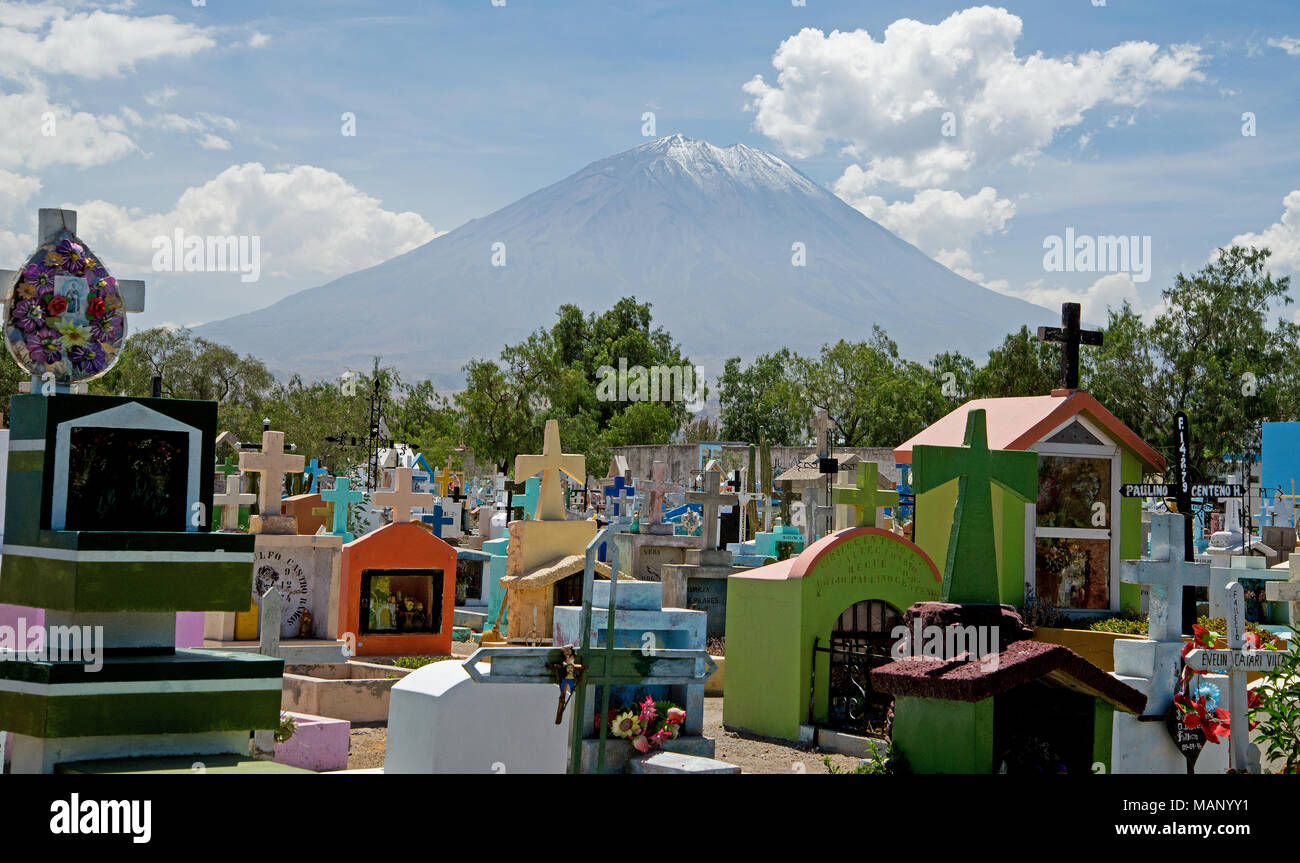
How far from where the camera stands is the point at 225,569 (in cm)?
703

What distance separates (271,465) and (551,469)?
413 centimetres

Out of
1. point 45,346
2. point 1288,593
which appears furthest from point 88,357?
point 1288,593

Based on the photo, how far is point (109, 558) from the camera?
265 inches

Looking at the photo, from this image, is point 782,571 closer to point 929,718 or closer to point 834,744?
point 834,744

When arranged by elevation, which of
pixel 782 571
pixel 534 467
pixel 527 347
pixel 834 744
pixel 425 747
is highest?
pixel 527 347

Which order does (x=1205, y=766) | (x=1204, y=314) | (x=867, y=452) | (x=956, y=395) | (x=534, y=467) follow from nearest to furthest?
(x=1205, y=766) → (x=534, y=467) → (x=1204, y=314) → (x=867, y=452) → (x=956, y=395)

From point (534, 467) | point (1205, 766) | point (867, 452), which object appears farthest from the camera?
point (867, 452)

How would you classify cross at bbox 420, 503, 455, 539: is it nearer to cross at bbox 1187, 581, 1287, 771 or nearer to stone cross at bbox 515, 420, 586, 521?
stone cross at bbox 515, 420, 586, 521

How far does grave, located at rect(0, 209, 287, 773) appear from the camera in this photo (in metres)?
6.63

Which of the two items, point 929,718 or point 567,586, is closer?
point 929,718

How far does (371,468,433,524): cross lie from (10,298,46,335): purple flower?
10.2m

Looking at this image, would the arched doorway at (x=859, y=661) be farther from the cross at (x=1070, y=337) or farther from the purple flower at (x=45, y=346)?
the purple flower at (x=45, y=346)
